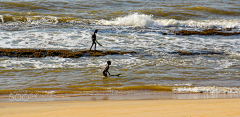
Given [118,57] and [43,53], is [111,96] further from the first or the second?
[43,53]

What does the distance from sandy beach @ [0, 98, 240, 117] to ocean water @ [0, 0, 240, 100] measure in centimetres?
160

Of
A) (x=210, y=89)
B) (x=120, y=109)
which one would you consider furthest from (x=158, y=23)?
(x=120, y=109)

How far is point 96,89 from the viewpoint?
24.7 feet

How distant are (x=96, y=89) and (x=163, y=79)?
247 centimetres

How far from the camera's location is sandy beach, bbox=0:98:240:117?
15.1 feet

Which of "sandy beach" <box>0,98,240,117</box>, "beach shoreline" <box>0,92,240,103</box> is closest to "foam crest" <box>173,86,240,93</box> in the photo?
"beach shoreline" <box>0,92,240,103</box>

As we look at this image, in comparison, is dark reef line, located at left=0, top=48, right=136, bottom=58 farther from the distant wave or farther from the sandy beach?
the distant wave

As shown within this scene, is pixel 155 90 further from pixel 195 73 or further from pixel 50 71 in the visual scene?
pixel 50 71

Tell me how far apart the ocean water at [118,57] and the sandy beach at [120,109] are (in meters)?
1.60

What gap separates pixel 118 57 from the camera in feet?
39.9

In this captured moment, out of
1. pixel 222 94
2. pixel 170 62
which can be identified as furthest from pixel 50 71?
pixel 222 94

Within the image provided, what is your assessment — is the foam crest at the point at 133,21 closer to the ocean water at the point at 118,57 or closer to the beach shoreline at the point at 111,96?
the ocean water at the point at 118,57

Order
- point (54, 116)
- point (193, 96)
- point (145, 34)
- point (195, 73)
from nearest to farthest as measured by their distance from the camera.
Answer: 1. point (54, 116)
2. point (193, 96)
3. point (195, 73)
4. point (145, 34)

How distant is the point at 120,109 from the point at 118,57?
718 cm
